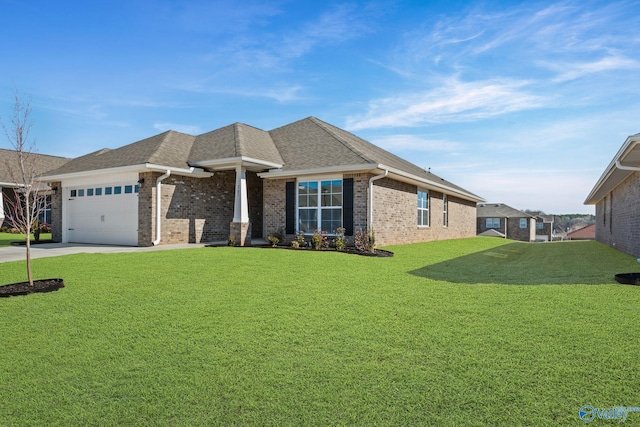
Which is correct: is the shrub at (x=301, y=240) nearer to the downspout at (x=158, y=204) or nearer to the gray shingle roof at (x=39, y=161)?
the downspout at (x=158, y=204)

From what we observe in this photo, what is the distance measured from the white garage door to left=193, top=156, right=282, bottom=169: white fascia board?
2887 millimetres

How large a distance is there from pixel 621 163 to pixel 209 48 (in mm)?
13408

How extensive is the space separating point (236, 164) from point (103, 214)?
6391mm

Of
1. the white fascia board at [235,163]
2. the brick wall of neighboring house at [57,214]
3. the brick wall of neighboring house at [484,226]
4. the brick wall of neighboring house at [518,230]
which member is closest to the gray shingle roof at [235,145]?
the white fascia board at [235,163]

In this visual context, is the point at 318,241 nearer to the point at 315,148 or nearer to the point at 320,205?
Answer: the point at 320,205

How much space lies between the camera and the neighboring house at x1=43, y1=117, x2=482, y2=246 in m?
14.5

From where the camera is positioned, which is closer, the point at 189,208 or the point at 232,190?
the point at 189,208

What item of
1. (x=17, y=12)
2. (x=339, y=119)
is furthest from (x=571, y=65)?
(x=17, y=12)

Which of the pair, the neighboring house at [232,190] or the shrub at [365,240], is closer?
the shrub at [365,240]

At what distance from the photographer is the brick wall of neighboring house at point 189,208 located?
14625 mm

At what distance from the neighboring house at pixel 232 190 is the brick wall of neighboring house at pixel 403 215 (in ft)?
0.15

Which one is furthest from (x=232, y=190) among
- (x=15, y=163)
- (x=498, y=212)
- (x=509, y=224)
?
(x=509, y=224)

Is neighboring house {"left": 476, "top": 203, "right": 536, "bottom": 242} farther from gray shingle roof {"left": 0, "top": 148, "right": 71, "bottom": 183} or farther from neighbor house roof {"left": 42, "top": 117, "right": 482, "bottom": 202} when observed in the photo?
gray shingle roof {"left": 0, "top": 148, "right": 71, "bottom": 183}

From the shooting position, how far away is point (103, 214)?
16.3 meters
